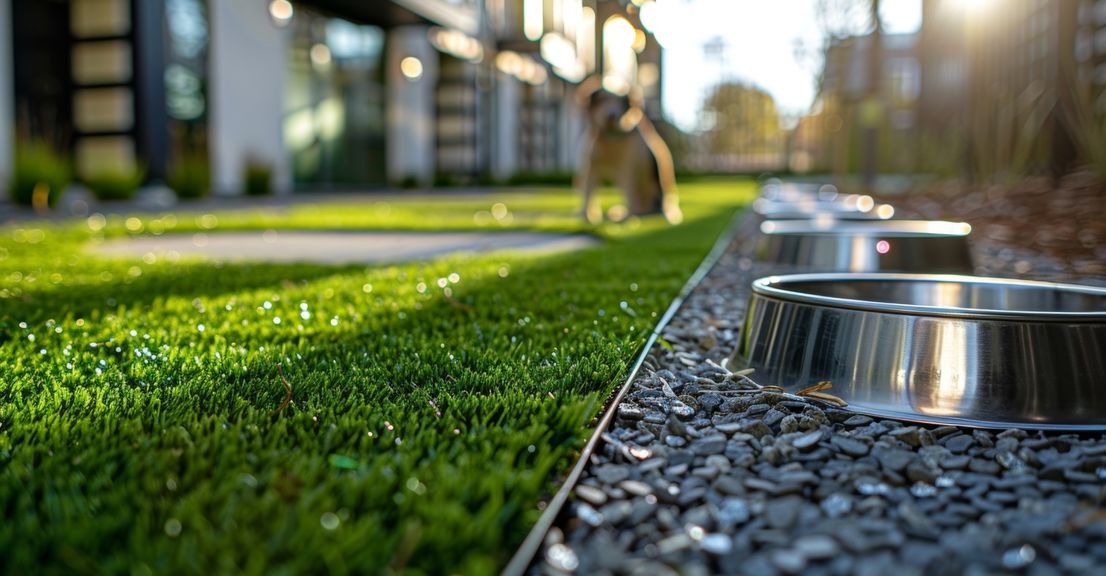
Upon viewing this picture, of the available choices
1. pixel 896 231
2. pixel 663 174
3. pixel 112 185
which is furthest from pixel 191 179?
pixel 896 231

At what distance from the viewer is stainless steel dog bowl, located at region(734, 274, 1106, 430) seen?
179 centimetres

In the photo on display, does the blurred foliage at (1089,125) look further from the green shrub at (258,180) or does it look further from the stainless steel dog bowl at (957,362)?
the green shrub at (258,180)

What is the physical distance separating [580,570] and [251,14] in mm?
15032

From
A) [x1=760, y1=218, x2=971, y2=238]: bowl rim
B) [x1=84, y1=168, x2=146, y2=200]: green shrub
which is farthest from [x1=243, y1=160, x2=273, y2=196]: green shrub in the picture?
[x1=760, y1=218, x2=971, y2=238]: bowl rim

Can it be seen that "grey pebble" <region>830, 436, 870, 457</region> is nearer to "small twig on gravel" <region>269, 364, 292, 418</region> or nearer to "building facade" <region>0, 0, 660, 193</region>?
"small twig on gravel" <region>269, 364, 292, 418</region>

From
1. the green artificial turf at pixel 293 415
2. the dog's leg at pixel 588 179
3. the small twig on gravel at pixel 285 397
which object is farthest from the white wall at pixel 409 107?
the small twig on gravel at pixel 285 397

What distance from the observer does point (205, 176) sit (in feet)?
40.0

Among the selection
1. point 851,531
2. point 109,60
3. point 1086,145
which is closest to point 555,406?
point 851,531

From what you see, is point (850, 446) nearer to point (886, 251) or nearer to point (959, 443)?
point (959, 443)

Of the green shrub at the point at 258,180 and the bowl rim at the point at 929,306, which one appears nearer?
the bowl rim at the point at 929,306

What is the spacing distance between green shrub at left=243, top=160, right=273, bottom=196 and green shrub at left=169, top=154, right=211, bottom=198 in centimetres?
158

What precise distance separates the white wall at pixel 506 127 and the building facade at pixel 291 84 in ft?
0.23

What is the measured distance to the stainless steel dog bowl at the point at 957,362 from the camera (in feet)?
5.89

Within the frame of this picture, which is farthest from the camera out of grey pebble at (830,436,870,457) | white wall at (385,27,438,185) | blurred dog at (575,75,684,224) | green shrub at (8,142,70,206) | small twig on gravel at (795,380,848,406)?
white wall at (385,27,438,185)
